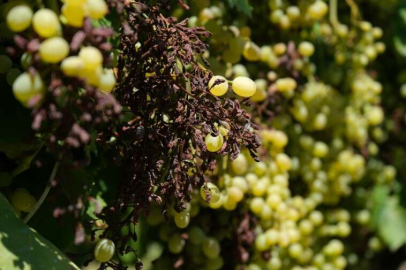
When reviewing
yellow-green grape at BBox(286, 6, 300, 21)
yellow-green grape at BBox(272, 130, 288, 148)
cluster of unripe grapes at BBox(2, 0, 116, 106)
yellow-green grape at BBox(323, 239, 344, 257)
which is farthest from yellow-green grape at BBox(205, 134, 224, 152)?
yellow-green grape at BBox(323, 239, 344, 257)

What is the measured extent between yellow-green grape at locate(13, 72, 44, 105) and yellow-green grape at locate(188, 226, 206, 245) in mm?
439

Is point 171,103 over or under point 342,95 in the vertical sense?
over

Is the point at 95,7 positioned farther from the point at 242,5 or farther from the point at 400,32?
the point at 400,32

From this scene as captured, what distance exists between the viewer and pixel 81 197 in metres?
0.65

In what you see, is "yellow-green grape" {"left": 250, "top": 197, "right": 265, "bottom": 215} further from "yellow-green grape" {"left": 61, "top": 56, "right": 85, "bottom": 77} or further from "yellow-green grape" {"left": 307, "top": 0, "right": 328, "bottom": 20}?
"yellow-green grape" {"left": 61, "top": 56, "right": 85, "bottom": 77}

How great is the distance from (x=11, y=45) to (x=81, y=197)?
200 mm

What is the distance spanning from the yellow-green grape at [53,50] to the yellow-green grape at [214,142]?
20 centimetres

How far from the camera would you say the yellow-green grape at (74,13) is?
54 cm

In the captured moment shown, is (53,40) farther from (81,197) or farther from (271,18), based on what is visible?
(271,18)

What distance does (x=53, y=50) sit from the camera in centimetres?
51

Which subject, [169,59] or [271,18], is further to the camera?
[271,18]

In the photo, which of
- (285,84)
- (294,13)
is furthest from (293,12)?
(285,84)

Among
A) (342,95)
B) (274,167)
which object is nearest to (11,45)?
(274,167)

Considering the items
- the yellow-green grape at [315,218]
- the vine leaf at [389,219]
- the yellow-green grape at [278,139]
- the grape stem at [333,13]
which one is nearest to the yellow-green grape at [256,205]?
the yellow-green grape at [278,139]
